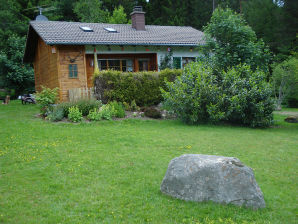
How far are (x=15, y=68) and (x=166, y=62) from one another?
580 inches

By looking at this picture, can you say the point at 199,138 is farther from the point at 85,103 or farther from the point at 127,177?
the point at 85,103

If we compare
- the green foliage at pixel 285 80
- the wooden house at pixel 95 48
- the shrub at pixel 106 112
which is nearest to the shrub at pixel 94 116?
the shrub at pixel 106 112

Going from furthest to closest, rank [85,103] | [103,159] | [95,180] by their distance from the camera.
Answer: [85,103]
[103,159]
[95,180]

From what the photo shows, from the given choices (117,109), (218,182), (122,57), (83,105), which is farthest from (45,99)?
(218,182)

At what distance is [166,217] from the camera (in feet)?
12.6

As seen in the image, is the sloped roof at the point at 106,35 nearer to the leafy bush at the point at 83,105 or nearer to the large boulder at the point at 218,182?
the leafy bush at the point at 83,105

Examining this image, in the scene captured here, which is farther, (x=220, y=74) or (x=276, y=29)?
(x=276, y=29)

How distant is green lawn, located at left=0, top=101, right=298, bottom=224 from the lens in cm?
390

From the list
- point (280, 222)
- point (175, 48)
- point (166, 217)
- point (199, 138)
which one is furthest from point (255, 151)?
point (175, 48)

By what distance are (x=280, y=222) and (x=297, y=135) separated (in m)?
7.05

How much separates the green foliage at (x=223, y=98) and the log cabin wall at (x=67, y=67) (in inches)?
278

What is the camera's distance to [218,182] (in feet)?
13.4

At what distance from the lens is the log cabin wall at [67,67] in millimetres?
16312

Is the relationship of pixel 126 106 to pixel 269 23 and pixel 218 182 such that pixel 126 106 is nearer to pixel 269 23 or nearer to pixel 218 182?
pixel 218 182
